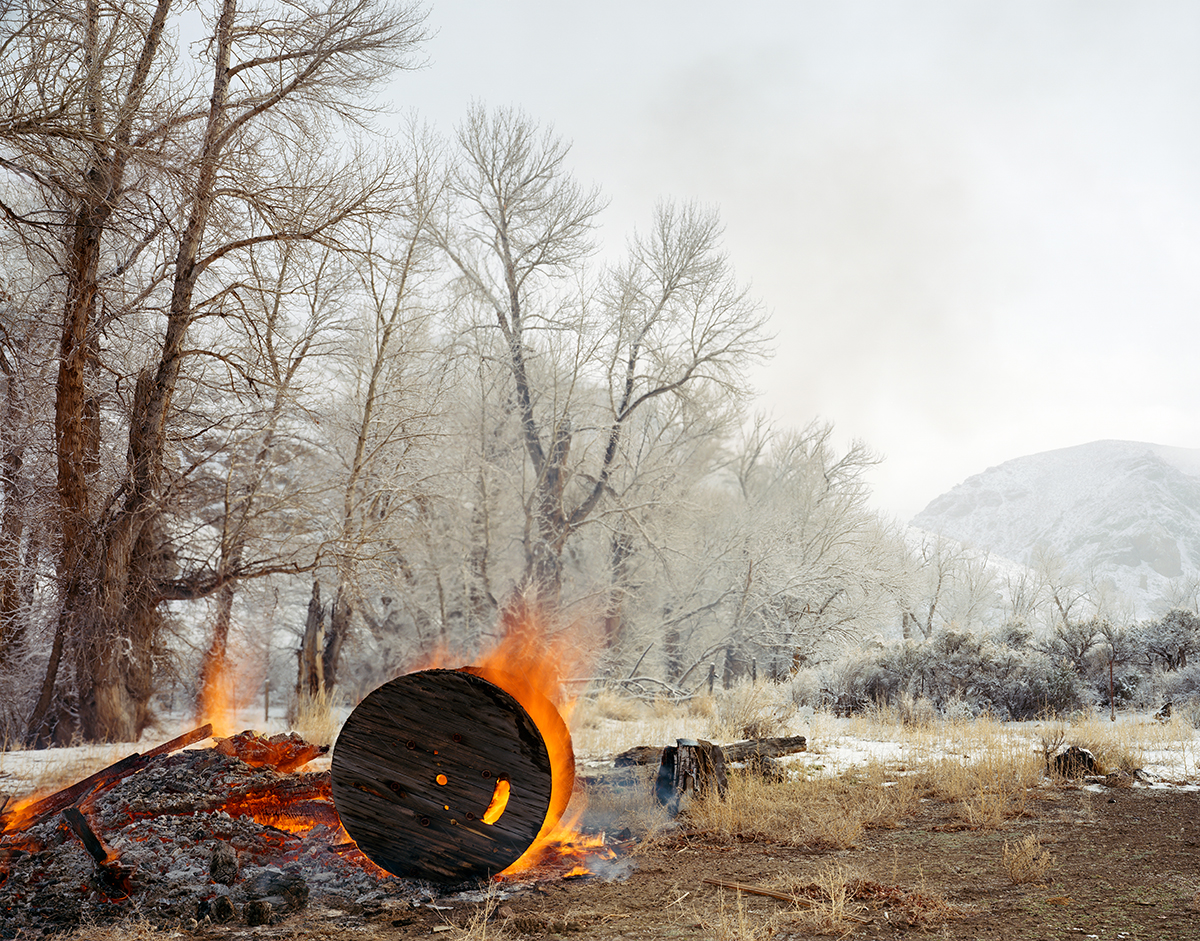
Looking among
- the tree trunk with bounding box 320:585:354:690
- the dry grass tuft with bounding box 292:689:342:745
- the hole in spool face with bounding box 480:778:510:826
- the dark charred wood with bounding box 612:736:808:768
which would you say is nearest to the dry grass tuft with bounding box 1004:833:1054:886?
the hole in spool face with bounding box 480:778:510:826

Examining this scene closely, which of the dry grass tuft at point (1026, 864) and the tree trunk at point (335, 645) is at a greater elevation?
the tree trunk at point (335, 645)

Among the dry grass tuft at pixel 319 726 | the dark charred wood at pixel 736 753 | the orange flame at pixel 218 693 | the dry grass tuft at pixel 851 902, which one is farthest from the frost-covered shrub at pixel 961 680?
the orange flame at pixel 218 693

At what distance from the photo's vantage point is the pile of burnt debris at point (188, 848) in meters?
3.74

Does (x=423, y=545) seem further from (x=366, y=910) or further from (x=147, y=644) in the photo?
(x=366, y=910)

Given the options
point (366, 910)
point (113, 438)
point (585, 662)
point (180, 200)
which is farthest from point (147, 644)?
point (585, 662)

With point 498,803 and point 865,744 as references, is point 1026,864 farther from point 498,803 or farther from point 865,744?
point 865,744

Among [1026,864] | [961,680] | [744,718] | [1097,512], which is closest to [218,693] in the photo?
[744,718]

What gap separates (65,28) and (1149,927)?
1085 cm

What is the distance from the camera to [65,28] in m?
7.05

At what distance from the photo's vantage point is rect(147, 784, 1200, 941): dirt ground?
11.3 ft

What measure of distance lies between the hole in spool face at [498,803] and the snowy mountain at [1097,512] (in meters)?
91.6

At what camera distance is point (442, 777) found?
410 cm

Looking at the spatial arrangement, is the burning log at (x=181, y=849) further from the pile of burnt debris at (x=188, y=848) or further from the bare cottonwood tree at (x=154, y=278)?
the bare cottonwood tree at (x=154, y=278)

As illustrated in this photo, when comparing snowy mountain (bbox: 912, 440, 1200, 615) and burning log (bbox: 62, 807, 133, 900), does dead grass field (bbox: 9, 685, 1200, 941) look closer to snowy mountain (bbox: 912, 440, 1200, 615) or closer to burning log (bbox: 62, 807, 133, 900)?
burning log (bbox: 62, 807, 133, 900)
